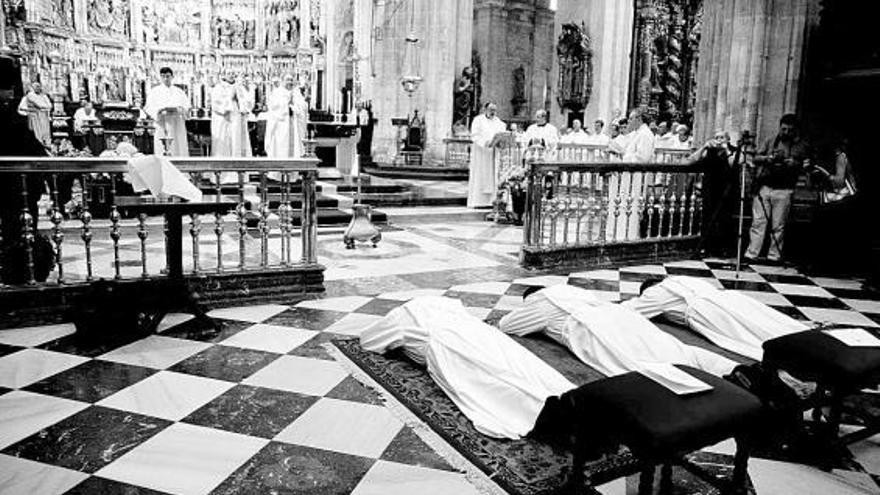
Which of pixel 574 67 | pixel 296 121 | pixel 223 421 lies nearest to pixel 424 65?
pixel 574 67

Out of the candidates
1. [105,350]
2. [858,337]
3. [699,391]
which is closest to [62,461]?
[105,350]

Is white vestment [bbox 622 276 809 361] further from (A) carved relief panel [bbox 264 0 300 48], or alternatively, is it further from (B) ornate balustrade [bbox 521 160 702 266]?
(A) carved relief panel [bbox 264 0 300 48]

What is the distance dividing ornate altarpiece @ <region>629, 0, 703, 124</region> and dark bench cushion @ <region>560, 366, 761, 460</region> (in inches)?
672

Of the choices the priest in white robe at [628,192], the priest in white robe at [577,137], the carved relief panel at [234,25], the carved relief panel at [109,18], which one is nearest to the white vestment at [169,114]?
the priest in white robe at [628,192]

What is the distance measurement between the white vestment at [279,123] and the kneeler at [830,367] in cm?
1046

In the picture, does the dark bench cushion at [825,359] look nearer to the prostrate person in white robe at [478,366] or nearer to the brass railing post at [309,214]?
the prostrate person in white robe at [478,366]

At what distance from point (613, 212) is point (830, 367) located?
199 inches

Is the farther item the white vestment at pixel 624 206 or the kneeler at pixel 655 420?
the white vestment at pixel 624 206

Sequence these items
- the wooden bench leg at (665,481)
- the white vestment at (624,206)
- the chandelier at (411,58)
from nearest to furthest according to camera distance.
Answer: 1. the wooden bench leg at (665,481)
2. the white vestment at (624,206)
3. the chandelier at (411,58)

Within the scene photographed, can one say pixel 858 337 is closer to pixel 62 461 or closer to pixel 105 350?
pixel 62 461

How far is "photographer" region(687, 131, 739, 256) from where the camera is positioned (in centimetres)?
799

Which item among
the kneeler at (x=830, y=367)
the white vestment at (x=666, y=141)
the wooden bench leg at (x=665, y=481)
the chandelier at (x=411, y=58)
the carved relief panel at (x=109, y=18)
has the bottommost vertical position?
the wooden bench leg at (x=665, y=481)

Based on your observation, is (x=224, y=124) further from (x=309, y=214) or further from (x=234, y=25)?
(x=234, y=25)

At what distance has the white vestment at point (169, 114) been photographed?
37.3 feet
